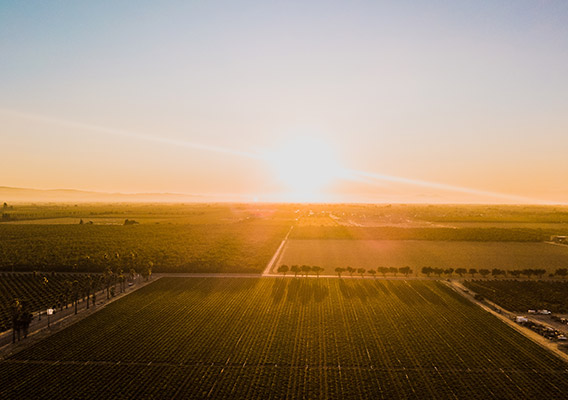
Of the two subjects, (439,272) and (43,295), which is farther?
(439,272)

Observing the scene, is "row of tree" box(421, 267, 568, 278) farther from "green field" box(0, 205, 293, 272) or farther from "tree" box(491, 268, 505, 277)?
"green field" box(0, 205, 293, 272)

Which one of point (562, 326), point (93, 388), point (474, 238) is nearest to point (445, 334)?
point (562, 326)

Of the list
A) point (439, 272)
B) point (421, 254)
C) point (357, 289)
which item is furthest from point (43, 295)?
point (421, 254)

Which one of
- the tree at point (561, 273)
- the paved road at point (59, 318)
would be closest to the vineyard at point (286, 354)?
the paved road at point (59, 318)

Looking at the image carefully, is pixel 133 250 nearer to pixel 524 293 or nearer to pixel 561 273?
pixel 524 293

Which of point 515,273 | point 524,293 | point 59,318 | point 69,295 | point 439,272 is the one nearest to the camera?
point 59,318

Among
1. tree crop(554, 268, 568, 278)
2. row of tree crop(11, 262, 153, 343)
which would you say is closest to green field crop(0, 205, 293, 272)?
row of tree crop(11, 262, 153, 343)
